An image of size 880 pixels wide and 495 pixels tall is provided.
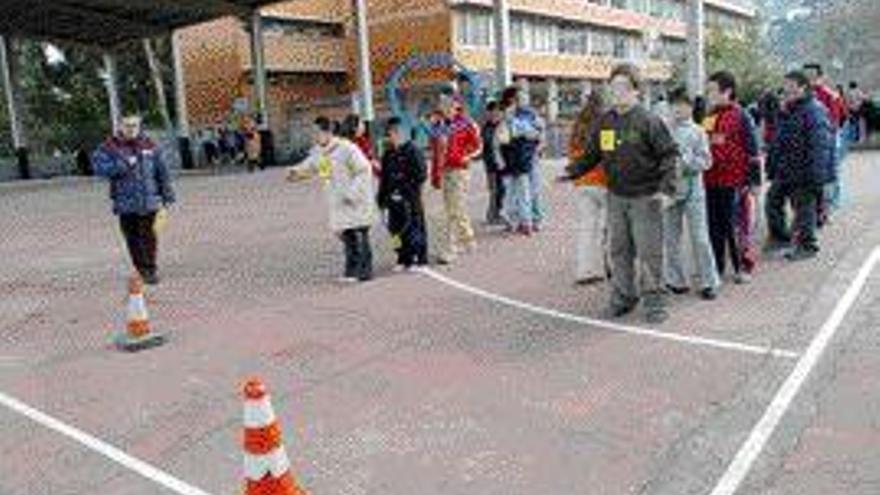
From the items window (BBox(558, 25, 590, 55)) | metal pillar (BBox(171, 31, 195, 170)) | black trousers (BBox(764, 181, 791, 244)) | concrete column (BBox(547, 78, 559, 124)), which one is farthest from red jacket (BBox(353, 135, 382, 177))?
window (BBox(558, 25, 590, 55))

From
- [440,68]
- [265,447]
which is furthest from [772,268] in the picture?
[440,68]

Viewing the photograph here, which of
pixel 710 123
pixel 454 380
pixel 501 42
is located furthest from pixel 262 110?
pixel 454 380

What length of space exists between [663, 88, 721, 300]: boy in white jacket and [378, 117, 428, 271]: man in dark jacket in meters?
3.08

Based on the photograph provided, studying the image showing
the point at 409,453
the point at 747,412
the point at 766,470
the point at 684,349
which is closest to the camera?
the point at 766,470

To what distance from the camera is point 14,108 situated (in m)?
45.3

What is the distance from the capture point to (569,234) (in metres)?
14.4

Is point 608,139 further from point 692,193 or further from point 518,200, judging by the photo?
point 518,200

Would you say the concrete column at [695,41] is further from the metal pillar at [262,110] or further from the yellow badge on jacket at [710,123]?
the yellow badge on jacket at [710,123]

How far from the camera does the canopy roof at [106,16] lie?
37.4m

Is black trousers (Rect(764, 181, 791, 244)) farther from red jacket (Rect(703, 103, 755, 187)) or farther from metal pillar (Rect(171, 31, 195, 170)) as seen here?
metal pillar (Rect(171, 31, 195, 170))

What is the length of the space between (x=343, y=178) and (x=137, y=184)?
2364 mm

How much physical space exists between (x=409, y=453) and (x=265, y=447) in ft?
5.75

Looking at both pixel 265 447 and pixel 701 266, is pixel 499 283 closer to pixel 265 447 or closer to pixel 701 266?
pixel 701 266

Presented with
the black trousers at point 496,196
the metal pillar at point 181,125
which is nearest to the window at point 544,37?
the metal pillar at point 181,125
